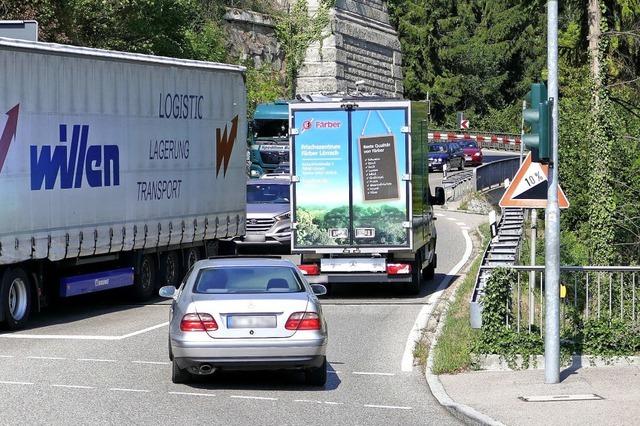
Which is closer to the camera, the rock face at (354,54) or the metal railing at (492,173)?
the metal railing at (492,173)

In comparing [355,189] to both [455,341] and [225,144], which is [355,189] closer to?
[225,144]

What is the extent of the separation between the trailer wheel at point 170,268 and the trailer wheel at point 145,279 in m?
0.37

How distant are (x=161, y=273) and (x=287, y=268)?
411 inches

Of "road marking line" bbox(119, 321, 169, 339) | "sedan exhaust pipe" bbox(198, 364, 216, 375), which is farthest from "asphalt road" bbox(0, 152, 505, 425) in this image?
"sedan exhaust pipe" bbox(198, 364, 216, 375)

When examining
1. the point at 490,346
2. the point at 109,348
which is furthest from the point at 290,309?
the point at 109,348

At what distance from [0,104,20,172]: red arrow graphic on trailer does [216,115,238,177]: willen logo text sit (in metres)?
7.58

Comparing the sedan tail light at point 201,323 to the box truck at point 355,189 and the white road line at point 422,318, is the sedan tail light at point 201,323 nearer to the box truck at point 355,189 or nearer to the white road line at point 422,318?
the white road line at point 422,318

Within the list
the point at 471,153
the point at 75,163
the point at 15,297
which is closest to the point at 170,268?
the point at 75,163

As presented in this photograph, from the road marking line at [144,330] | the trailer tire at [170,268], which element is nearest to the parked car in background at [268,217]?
the trailer tire at [170,268]

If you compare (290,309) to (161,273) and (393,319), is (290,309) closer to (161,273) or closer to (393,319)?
(393,319)

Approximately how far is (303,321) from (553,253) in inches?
107

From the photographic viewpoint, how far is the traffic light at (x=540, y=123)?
13.8 meters

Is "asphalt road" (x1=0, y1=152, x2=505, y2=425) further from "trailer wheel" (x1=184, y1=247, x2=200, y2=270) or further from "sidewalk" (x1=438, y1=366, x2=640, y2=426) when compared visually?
"trailer wheel" (x1=184, y1=247, x2=200, y2=270)

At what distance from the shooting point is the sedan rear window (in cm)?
1388
